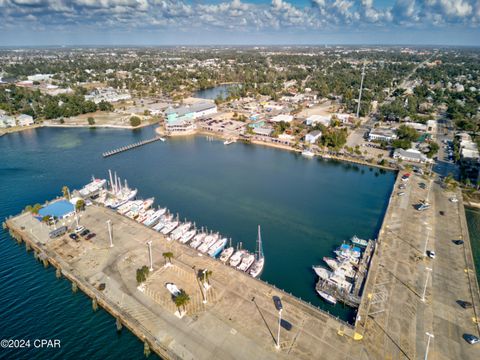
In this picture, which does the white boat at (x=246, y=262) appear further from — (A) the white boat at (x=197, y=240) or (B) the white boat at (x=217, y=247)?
(A) the white boat at (x=197, y=240)

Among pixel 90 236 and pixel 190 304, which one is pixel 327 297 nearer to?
pixel 190 304

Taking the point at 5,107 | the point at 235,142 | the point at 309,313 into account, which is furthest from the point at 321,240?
the point at 5,107

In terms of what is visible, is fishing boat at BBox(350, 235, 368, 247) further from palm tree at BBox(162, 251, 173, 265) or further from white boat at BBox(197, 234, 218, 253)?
palm tree at BBox(162, 251, 173, 265)

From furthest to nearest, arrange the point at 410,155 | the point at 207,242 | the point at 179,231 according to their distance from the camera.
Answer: the point at 410,155
the point at 179,231
the point at 207,242

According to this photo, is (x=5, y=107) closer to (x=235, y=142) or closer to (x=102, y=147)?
(x=102, y=147)

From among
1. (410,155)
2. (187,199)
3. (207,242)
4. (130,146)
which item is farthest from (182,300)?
(410,155)

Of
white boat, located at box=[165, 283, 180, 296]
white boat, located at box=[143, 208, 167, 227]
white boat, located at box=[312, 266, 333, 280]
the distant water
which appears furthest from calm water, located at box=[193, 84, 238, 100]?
white boat, located at box=[165, 283, 180, 296]
